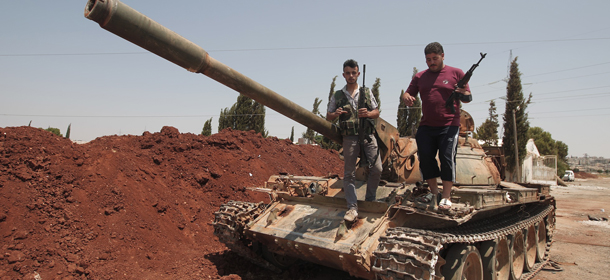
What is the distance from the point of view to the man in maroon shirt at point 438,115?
505 centimetres

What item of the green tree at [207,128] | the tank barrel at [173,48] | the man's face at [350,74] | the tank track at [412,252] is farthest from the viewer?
the green tree at [207,128]

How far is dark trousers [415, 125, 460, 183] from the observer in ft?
16.9

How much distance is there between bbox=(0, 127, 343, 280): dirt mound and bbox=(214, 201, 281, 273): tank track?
0.38 metres

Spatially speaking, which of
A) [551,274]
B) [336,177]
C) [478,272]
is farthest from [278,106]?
[551,274]

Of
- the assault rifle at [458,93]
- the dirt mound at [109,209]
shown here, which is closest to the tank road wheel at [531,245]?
the assault rifle at [458,93]

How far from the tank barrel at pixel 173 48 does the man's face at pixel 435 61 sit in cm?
167

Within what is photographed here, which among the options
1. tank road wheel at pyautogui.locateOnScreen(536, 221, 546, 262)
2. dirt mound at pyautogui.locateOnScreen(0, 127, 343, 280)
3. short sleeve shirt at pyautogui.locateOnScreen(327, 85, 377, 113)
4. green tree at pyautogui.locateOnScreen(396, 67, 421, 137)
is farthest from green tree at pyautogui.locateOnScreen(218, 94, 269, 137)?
short sleeve shirt at pyautogui.locateOnScreen(327, 85, 377, 113)

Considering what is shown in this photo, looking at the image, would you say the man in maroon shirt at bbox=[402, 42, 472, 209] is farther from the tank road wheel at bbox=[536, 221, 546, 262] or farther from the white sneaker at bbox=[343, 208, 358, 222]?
the tank road wheel at bbox=[536, 221, 546, 262]

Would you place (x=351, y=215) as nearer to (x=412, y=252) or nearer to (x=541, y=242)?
(x=412, y=252)

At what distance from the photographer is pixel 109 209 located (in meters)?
7.86

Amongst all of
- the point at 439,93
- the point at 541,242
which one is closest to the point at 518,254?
the point at 541,242

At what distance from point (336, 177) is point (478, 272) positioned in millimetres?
2694

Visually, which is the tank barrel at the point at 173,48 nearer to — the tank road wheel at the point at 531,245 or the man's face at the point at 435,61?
the man's face at the point at 435,61

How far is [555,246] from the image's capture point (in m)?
10.3
